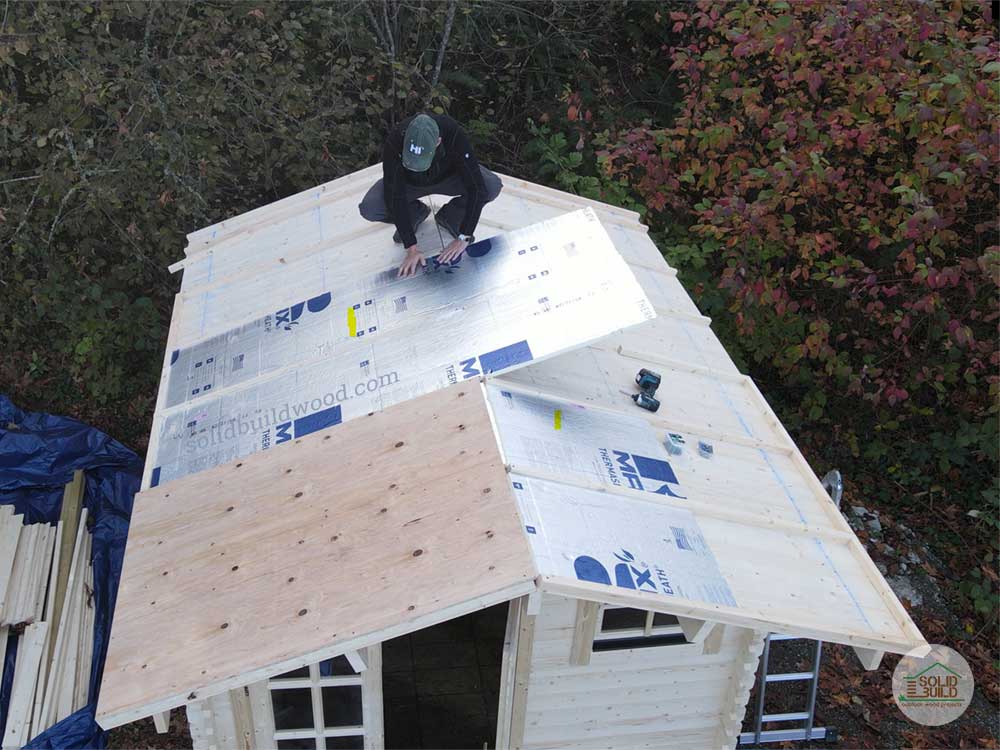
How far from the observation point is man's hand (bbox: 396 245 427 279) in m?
6.10

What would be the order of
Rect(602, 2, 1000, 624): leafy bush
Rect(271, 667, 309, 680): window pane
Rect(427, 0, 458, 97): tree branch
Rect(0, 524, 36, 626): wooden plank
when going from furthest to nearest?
1. Rect(427, 0, 458, 97): tree branch
2. Rect(602, 2, 1000, 624): leafy bush
3. Rect(0, 524, 36, 626): wooden plank
4. Rect(271, 667, 309, 680): window pane

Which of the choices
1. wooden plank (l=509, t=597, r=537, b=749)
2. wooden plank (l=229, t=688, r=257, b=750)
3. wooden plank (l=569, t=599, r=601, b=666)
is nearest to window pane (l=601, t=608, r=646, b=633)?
wooden plank (l=569, t=599, r=601, b=666)

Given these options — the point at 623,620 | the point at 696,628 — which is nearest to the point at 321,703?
the point at 623,620

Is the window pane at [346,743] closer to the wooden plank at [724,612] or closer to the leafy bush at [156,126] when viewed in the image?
the wooden plank at [724,612]

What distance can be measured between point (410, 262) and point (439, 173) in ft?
2.29

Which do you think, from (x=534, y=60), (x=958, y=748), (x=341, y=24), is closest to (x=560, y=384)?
(x=958, y=748)

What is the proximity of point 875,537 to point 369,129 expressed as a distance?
7181mm

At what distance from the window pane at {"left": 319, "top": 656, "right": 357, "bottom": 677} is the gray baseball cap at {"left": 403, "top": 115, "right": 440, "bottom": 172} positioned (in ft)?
10.3

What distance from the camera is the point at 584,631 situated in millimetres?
5004

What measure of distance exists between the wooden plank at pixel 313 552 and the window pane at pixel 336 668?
1163 millimetres

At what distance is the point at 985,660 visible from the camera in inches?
295

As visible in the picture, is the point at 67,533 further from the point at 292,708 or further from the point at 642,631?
the point at 642,631

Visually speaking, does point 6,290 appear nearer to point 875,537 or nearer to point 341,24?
point 341,24

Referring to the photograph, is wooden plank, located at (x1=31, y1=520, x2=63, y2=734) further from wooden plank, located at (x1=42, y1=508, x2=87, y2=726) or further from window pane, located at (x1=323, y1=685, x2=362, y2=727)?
window pane, located at (x1=323, y1=685, x2=362, y2=727)
